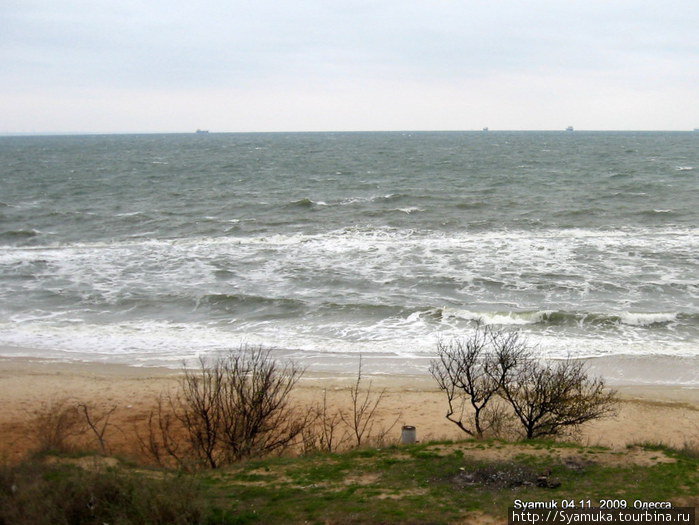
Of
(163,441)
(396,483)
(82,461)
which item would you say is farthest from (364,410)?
(82,461)

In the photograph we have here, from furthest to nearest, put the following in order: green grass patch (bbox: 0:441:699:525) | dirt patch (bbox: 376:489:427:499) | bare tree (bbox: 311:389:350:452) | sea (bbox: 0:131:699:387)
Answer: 1. sea (bbox: 0:131:699:387)
2. bare tree (bbox: 311:389:350:452)
3. dirt patch (bbox: 376:489:427:499)
4. green grass patch (bbox: 0:441:699:525)

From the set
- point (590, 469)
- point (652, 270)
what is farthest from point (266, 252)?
point (590, 469)

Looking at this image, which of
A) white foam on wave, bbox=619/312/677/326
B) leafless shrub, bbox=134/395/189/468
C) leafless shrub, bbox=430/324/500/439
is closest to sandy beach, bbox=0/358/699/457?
leafless shrub, bbox=430/324/500/439

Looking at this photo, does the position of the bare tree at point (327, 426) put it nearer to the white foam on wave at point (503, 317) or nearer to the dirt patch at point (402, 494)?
the dirt patch at point (402, 494)

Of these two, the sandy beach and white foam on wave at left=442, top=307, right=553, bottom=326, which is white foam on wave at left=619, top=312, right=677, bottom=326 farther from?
the sandy beach

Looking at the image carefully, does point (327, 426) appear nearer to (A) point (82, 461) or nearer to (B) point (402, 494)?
(A) point (82, 461)

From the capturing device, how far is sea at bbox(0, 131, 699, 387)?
20.7 meters

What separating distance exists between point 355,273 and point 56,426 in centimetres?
1782

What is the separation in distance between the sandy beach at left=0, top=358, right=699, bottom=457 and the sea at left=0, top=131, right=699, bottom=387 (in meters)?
0.99

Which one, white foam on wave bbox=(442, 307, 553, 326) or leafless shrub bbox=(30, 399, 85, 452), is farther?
white foam on wave bbox=(442, 307, 553, 326)

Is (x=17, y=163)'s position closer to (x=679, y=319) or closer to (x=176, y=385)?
(x=176, y=385)

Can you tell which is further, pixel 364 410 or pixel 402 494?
pixel 364 410

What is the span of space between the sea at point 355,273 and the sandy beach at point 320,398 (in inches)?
39.1

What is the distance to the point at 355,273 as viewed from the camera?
29016 mm
